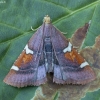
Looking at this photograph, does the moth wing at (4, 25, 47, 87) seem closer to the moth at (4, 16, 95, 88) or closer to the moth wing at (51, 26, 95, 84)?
the moth at (4, 16, 95, 88)

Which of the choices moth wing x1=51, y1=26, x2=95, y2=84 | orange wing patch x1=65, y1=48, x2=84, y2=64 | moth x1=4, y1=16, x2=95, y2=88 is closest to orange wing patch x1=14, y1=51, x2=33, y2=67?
moth x1=4, y1=16, x2=95, y2=88

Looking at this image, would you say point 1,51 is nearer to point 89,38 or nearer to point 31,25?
point 31,25

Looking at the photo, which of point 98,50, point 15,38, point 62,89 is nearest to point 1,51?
point 15,38

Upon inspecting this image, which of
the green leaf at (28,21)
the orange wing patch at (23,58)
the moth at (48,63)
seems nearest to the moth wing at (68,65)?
the moth at (48,63)

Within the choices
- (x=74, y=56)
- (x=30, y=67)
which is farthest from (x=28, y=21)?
(x=74, y=56)

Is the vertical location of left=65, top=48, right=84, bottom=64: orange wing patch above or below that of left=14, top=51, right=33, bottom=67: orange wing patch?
above

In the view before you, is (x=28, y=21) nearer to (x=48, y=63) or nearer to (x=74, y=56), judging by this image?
(x=48, y=63)
